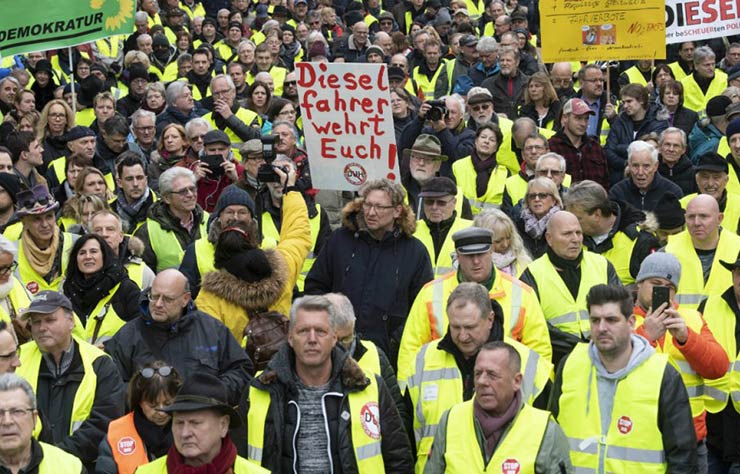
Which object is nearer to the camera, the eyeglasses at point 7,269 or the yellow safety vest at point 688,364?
the yellow safety vest at point 688,364

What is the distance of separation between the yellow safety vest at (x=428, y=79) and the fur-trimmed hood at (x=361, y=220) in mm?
9523

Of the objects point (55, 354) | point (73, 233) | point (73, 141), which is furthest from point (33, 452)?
point (73, 141)

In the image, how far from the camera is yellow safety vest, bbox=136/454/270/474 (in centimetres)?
629

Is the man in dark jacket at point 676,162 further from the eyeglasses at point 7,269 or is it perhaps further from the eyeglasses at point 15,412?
the eyeglasses at point 15,412

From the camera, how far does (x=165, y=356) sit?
7918 mm

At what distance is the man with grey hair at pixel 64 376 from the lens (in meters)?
7.62

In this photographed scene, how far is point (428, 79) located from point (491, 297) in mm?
11078

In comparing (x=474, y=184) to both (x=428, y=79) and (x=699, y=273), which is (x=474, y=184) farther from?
(x=428, y=79)

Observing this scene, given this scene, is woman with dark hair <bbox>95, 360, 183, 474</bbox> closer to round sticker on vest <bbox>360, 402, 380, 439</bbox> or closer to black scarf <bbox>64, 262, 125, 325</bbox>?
round sticker on vest <bbox>360, 402, 380, 439</bbox>

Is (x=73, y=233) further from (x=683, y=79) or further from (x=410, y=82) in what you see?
(x=683, y=79)

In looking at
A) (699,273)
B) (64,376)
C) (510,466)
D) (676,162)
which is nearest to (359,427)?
(510,466)

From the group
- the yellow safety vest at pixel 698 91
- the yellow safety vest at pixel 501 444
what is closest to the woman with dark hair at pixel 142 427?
the yellow safety vest at pixel 501 444

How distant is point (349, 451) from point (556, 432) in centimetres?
108

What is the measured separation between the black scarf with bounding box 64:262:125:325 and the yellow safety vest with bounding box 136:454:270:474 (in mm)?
2676
